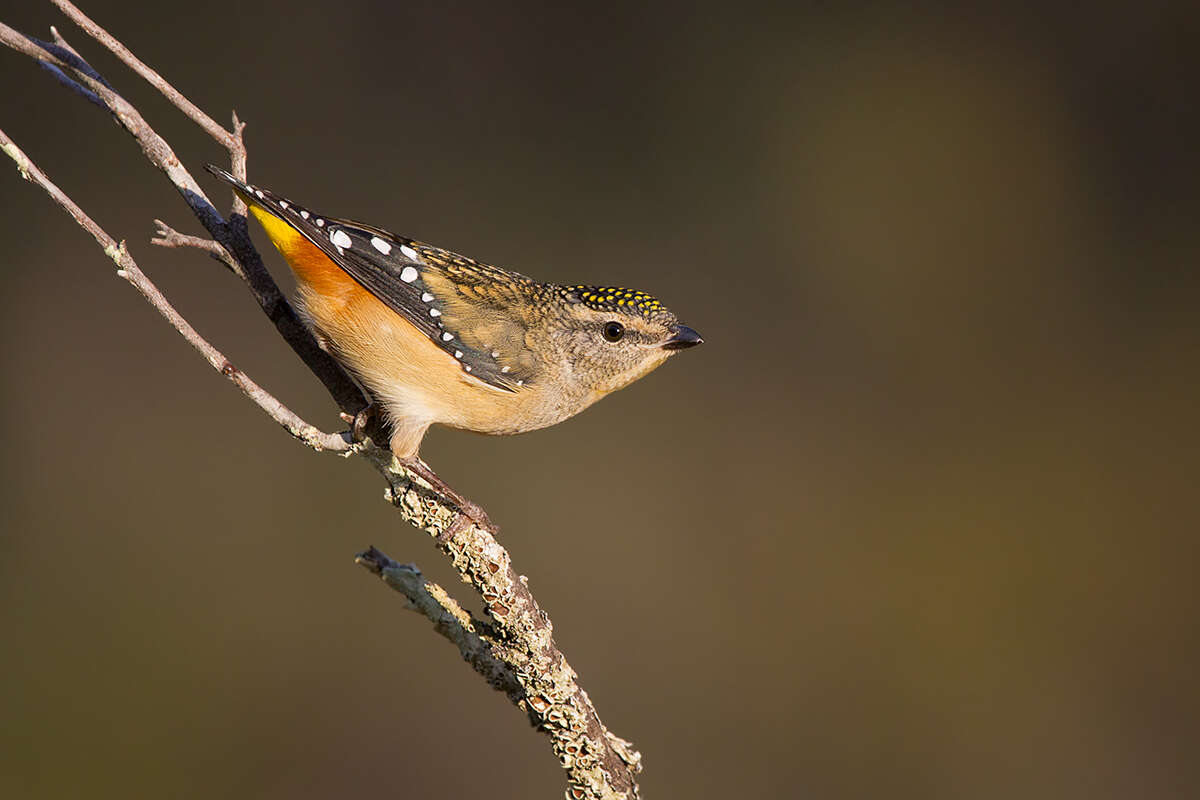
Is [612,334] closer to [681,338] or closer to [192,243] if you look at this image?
[681,338]

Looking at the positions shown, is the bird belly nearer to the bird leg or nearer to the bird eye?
the bird leg

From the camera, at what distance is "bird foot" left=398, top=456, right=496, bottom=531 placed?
1825 mm

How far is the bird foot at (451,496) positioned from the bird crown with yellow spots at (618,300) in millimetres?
556

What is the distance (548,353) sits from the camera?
2.23 meters

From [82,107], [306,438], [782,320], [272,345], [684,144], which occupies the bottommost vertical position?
[306,438]

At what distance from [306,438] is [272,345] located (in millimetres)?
2885

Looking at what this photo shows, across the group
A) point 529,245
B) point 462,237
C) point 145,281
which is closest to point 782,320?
Answer: point 529,245

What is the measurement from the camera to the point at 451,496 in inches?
73.3

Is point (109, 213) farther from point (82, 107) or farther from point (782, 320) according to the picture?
point (782, 320)

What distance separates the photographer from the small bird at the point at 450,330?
2.06m

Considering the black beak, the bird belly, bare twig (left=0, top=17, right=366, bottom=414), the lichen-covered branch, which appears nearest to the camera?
the lichen-covered branch

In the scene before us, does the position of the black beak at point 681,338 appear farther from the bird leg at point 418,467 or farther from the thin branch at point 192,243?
the thin branch at point 192,243

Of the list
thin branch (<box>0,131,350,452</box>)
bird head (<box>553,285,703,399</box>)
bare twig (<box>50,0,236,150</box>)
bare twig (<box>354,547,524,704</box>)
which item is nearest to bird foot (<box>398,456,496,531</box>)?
bare twig (<box>354,547,524,704</box>)

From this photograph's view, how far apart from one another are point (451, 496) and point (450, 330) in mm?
456
